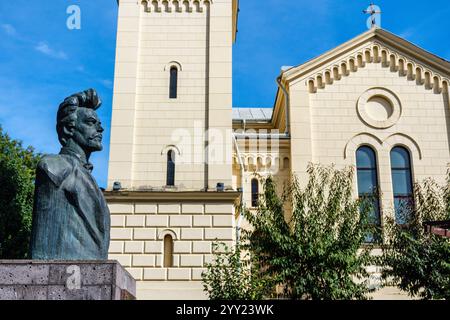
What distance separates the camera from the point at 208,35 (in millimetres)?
19375

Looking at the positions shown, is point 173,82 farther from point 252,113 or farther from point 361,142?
point 252,113

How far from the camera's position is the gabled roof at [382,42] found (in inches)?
868

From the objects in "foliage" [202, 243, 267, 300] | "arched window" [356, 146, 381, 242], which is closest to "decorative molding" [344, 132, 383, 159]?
"arched window" [356, 146, 381, 242]

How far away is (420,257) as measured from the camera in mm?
15039

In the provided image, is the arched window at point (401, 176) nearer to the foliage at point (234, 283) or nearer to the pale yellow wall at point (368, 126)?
the pale yellow wall at point (368, 126)

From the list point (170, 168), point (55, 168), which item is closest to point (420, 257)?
point (170, 168)

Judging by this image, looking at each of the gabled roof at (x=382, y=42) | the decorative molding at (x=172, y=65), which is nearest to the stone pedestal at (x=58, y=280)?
the decorative molding at (x=172, y=65)

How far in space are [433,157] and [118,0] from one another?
13.7 meters

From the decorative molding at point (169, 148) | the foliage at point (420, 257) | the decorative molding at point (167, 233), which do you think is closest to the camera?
the foliage at point (420, 257)

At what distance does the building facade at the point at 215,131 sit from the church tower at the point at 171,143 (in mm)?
36

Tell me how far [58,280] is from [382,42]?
1909 centimetres

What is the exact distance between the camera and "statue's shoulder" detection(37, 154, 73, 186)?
24.9 ft

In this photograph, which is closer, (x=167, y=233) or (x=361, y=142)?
(x=167, y=233)
